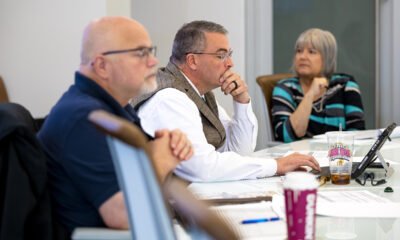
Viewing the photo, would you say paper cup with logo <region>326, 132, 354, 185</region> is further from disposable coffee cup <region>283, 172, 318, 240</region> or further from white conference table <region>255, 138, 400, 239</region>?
disposable coffee cup <region>283, 172, 318, 240</region>

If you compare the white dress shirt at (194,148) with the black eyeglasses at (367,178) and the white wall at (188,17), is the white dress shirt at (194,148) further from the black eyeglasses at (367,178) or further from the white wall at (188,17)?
the white wall at (188,17)

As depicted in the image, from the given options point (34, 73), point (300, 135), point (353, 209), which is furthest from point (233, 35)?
point (353, 209)

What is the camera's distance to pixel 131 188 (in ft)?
2.89

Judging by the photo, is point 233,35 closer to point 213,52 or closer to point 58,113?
point 213,52

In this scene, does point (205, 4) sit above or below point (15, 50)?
above

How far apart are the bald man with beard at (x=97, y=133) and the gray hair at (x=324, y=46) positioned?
235 cm

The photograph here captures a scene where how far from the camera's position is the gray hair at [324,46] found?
12.3 ft

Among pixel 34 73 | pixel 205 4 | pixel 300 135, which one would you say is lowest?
pixel 300 135

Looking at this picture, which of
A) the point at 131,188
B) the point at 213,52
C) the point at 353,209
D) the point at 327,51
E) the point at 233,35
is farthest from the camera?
the point at 233,35

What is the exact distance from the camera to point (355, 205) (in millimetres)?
1578

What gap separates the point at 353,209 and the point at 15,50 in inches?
116

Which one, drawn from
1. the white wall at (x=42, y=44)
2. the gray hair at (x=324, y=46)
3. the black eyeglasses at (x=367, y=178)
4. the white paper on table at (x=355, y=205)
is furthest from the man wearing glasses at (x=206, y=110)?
the white wall at (x=42, y=44)

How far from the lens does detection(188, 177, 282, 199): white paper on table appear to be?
173 centimetres

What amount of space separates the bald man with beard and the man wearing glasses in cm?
46
